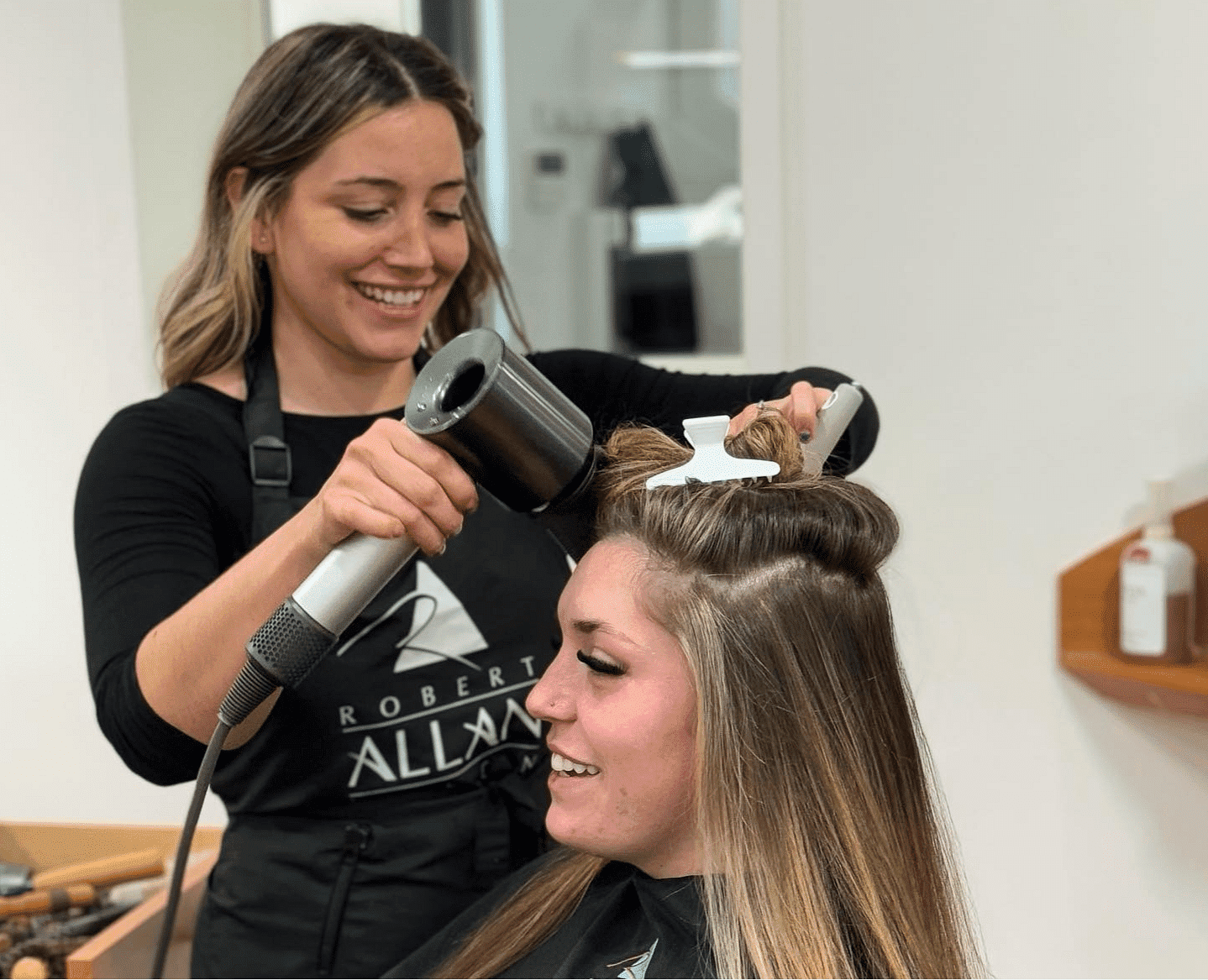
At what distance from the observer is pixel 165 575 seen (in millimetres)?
1147

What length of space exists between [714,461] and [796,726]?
22 centimetres

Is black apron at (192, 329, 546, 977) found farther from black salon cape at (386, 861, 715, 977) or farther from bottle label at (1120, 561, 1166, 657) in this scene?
bottle label at (1120, 561, 1166, 657)

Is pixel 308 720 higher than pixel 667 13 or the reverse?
the reverse

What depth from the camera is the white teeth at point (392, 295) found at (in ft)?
4.28

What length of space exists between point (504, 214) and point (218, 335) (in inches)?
55.3

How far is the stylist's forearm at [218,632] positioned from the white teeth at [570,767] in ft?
0.83

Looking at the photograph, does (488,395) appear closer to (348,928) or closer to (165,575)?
(165,575)

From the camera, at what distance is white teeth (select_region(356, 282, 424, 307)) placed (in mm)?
1305

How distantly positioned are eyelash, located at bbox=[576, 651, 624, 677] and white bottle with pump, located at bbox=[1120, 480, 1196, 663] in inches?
48.8

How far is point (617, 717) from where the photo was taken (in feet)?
3.27

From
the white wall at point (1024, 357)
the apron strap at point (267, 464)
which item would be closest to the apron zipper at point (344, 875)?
the apron strap at point (267, 464)

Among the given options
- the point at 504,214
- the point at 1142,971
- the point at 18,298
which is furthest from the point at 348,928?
the point at 504,214

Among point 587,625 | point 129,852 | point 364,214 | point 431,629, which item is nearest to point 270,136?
point 364,214

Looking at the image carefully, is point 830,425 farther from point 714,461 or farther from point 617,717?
point 617,717
